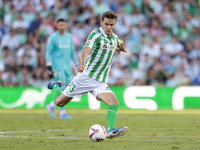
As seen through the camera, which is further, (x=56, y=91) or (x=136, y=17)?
(x=136, y=17)

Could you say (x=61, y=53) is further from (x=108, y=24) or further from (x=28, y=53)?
(x=28, y=53)

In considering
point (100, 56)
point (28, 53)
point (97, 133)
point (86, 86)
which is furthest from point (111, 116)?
point (28, 53)

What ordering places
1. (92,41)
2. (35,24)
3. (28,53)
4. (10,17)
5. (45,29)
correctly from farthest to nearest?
1. (10,17)
2. (35,24)
3. (45,29)
4. (28,53)
5. (92,41)

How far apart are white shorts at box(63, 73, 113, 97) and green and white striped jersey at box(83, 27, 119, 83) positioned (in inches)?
3.2

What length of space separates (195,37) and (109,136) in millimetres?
12189

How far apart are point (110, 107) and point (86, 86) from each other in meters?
0.67

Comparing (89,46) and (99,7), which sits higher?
(99,7)

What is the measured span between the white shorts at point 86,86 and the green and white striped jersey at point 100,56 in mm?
82

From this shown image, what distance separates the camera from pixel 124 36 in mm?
17141

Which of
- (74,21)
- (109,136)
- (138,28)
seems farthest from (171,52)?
(109,136)

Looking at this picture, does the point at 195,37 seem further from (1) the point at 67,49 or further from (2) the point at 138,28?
(1) the point at 67,49

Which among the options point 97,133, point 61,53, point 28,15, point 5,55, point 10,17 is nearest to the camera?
point 97,133

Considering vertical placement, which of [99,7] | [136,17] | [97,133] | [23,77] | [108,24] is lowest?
[97,133]

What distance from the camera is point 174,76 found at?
1567 cm
